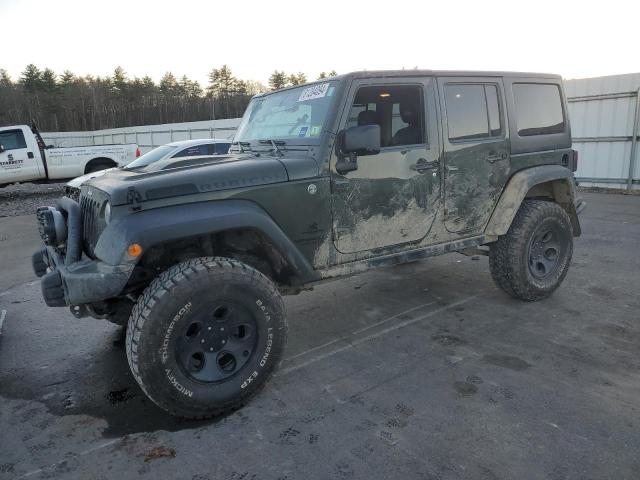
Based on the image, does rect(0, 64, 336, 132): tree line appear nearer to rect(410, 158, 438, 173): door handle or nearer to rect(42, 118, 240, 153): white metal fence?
rect(42, 118, 240, 153): white metal fence

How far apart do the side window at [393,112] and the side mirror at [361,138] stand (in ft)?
0.93

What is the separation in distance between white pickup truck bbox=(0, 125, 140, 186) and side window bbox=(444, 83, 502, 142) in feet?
44.7

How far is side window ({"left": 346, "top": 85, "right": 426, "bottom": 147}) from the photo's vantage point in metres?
3.51

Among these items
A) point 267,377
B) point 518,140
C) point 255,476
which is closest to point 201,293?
point 267,377

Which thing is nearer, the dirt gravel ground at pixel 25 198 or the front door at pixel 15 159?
the dirt gravel ground at pixel 25 198

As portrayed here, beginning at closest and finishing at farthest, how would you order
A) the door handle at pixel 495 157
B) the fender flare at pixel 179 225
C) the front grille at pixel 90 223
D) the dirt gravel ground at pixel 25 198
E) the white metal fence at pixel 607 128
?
the fender flare at pixel 179 225, the front grille at pixel 90 223, the door handle at pixel 495 157, the white metal fence at pixel 607 128, the dirt gravel ground at pixel 25 198

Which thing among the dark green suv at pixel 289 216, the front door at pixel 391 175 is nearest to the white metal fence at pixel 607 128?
the dark green suv at pixel 289 216

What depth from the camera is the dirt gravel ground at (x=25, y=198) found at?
40.7 ft

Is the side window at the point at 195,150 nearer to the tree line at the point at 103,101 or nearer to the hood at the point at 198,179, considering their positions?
the hood at the point at 198,179

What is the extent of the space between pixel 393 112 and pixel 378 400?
213cm

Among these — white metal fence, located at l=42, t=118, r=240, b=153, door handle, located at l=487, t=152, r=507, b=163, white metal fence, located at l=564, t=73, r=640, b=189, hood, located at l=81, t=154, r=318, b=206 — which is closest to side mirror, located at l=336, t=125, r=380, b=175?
hood, located at l=81, t=154, r=318, b=206

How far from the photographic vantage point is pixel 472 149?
399 cm

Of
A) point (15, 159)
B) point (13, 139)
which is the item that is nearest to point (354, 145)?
point (15, 159)

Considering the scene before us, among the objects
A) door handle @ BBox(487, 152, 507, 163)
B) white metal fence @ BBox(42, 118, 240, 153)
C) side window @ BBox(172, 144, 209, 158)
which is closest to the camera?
door handle @ BBox(487, 152, 507, 163)
